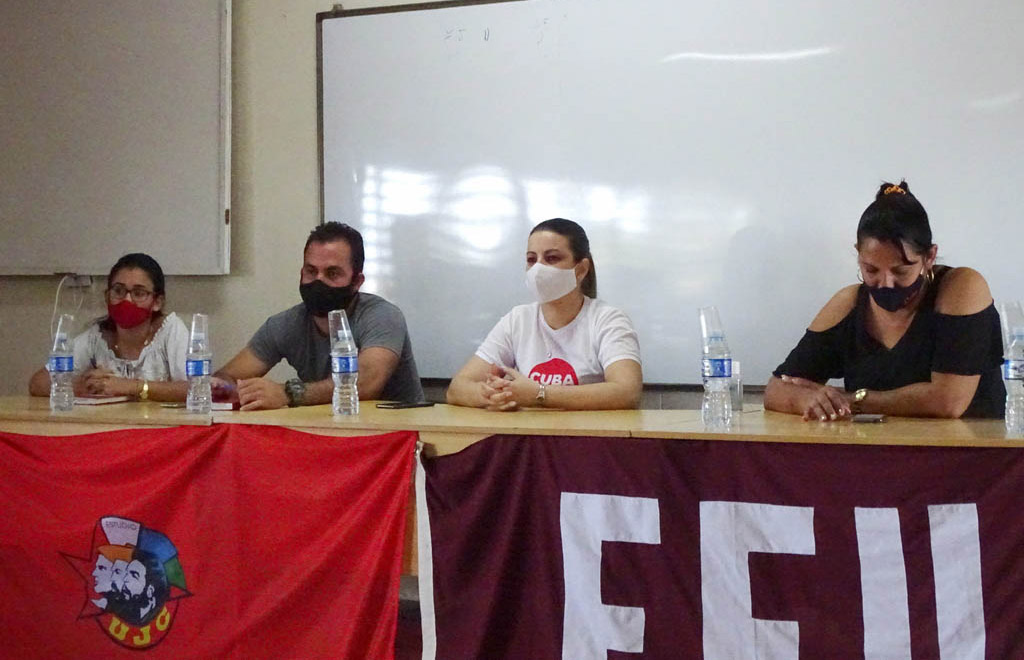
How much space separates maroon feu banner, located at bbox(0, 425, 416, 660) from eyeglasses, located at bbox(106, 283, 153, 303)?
0.70 meters

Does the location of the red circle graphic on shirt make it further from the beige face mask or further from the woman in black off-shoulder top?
the woman in black off-shoulder top

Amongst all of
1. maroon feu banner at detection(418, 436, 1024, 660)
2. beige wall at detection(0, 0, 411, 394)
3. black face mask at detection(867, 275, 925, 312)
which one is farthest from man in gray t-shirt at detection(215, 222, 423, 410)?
black face mask at detection(867, 275, 925, 312)

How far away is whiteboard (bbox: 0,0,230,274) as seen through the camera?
11.4 feet

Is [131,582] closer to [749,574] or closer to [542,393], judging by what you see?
[542,393]

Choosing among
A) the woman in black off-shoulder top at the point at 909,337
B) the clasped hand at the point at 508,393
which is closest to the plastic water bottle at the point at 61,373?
the clasped hand at the point at 508,393

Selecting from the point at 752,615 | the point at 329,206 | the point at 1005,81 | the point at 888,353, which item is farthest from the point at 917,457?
the point at 329,206

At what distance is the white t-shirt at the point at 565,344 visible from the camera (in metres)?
2.51

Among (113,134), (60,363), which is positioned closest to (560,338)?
(60,363)

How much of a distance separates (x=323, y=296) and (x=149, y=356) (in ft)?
2.29

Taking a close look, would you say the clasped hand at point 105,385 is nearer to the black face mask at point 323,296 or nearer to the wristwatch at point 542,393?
the black face mask at point 323,296

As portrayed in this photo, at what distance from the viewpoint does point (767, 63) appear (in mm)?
2904

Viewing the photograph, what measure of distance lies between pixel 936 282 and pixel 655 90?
1221 mm

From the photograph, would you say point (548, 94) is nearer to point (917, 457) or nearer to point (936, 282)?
point (936, 282)

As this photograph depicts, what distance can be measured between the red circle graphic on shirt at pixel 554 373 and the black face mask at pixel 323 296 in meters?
0.64
